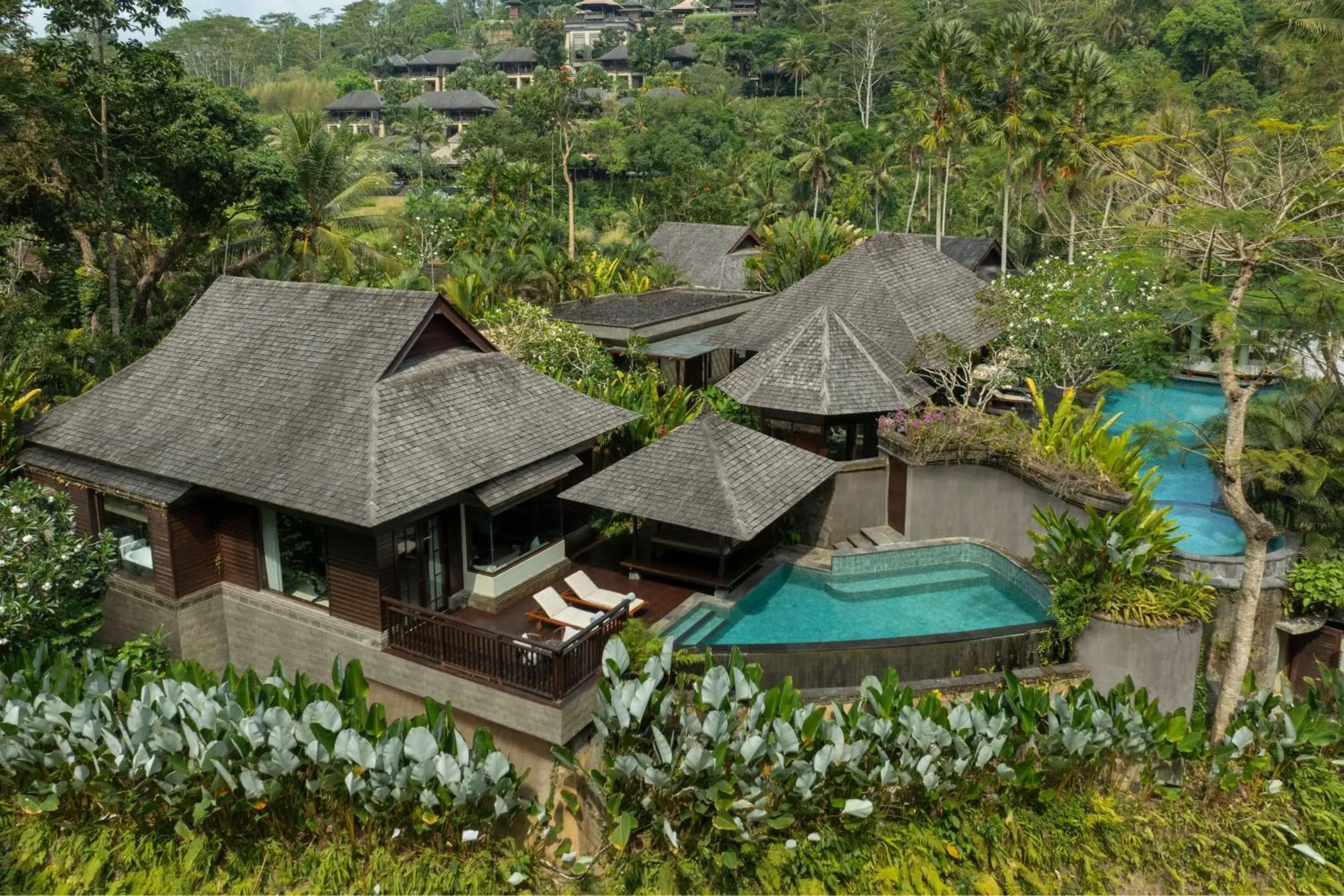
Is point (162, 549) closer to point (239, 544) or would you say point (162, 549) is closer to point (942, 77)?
point (239, 544)

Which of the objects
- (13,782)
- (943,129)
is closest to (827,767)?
(13,782)

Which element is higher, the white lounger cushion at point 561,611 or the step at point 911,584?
the white lounger cushion at point 561,611

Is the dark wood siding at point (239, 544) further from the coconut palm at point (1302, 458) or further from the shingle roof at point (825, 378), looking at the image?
the coconut palm at point (1302, 458)

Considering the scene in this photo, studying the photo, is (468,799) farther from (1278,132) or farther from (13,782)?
(1278,132)

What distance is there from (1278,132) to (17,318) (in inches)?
925

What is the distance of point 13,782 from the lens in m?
12.6

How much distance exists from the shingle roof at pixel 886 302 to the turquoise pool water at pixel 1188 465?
5.18 metres

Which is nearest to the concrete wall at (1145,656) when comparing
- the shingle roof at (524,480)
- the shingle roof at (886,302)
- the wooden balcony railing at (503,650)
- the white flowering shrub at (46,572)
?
the wooden balcony railing at (503,650)

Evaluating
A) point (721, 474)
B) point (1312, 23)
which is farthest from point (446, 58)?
point (721, 474)

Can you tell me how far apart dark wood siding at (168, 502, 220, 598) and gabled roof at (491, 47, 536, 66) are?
116m

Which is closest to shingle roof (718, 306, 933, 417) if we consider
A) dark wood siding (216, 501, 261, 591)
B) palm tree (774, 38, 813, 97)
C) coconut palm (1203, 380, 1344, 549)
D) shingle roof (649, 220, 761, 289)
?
coconut palm (1203, 380, 1344, 549)

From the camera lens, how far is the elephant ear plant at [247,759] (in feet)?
37.6

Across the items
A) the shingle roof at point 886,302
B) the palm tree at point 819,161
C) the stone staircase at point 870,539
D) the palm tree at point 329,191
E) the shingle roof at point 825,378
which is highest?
the palm tree at point 819,161

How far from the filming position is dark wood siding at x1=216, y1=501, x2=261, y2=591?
15.6 meters
